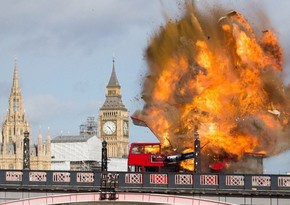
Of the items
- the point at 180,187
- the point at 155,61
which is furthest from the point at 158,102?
the point at 180,187

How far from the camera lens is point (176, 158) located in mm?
63125

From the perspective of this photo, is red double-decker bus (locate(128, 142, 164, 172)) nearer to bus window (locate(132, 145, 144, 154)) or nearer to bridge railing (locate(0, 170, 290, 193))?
bus window (locate(132, 145, 144, 154))

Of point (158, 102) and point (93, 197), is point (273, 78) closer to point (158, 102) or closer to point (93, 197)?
point (158, 102)

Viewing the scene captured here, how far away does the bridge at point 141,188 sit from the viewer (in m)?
54.6

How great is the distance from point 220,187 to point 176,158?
875 cm

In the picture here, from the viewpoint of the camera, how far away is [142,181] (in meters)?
55.8

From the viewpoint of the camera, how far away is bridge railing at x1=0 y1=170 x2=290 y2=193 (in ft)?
179

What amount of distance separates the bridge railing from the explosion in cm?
899

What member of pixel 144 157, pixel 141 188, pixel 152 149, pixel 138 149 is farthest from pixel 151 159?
pixel 141 188

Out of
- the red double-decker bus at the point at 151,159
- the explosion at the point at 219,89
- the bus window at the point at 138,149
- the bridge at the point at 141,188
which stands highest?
the explosion at the point at 219,89

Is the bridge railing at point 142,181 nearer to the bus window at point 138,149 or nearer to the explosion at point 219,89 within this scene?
the explosion at point 219,89

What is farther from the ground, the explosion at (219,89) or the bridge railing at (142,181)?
the explosion at (219,89)

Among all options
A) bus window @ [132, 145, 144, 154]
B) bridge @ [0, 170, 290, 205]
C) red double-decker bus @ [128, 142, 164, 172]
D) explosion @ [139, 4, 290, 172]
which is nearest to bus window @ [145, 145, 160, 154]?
red double-decker bus @ [128, 142, 164, 172]

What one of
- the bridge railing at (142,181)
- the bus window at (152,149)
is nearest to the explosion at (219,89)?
the bus window at (152,149)
